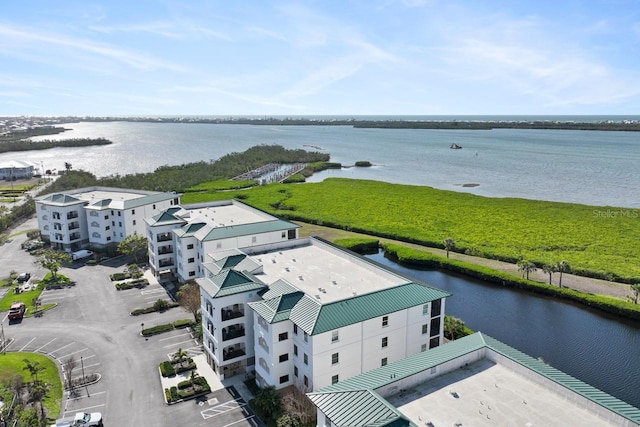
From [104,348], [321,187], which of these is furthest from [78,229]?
[321,187]

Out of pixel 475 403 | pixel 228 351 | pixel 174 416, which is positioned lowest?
pixel 174 416

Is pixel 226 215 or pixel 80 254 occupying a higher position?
pixel 226 215

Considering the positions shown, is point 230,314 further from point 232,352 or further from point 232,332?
point 232,352

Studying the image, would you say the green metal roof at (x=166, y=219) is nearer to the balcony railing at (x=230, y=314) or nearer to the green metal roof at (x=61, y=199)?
the green metal roof at (x=61, y=199)

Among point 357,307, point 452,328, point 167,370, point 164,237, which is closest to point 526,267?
point 452,328

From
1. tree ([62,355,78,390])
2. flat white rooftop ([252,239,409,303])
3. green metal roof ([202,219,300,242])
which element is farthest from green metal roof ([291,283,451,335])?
green metal roof ([202,219,300,242])

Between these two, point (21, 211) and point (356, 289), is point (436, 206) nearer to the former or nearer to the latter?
point (356, 289)
